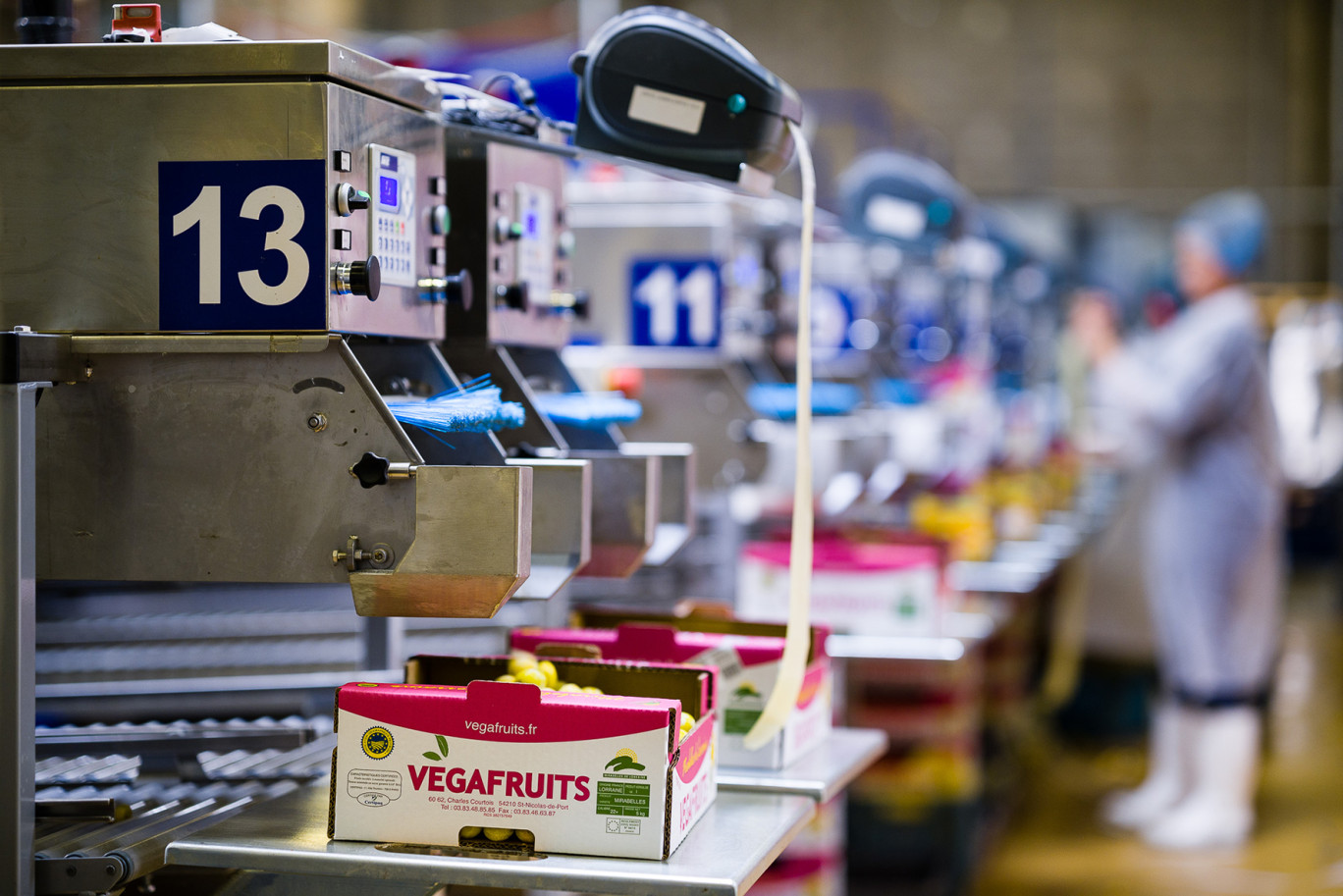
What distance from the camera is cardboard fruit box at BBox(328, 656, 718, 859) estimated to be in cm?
170

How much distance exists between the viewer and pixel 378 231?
6.16ft

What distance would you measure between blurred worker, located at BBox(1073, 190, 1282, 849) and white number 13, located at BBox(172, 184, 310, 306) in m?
4.44

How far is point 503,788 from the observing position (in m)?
1.73

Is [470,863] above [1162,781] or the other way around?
above

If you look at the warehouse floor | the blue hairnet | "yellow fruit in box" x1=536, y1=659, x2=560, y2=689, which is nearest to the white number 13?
"yellow fruit in box" x1=536, y1=659, x2=560, y2=689

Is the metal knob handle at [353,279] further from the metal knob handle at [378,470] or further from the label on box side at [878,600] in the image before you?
the label on box side at [878,600]

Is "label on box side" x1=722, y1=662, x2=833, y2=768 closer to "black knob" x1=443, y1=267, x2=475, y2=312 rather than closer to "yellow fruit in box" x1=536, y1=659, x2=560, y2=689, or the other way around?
"yellow fruit in box" x1=536, y1=659, x2=560, y2=689

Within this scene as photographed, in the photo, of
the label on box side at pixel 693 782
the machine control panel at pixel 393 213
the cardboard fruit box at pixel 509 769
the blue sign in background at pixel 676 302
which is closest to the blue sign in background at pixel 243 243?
the machine control panel at pixel 393 213

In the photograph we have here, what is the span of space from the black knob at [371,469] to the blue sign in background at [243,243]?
0.54 ft

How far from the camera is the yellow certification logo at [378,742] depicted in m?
1.75

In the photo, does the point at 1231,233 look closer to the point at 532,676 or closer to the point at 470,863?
the point at 532,676

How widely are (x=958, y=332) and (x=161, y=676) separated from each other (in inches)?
177

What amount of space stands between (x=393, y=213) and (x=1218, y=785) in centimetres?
464

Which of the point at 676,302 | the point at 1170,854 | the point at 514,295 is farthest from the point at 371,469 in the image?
the point at 1170,854
